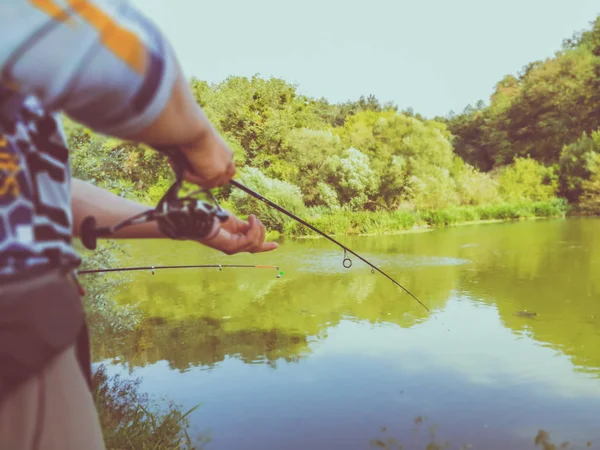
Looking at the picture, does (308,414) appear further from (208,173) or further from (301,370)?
(208,173)

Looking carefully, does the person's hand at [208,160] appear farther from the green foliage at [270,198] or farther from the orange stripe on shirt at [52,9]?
the green foliage at [270,198]

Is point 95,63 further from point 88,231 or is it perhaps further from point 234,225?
point 234,225

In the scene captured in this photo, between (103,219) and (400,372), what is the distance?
352 cm

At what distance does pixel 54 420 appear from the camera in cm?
47

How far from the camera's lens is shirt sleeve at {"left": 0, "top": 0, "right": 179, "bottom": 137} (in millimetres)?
395

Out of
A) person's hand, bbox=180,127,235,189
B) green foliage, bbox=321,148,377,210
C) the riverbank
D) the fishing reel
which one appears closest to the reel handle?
the fishing reel

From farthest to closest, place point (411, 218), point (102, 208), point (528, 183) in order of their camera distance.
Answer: point (528, 183)
point (411, 218)
point (102, 208)

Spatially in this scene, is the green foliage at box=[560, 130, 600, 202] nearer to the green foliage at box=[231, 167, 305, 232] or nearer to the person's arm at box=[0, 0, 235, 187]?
the green foliage at box=[231, 167, 305, 232]

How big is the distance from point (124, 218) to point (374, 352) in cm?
388

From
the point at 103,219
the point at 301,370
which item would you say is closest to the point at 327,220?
the point at 301,370

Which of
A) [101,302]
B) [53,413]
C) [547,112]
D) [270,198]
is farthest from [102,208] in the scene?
[547,112]

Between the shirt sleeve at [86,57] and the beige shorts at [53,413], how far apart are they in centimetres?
21

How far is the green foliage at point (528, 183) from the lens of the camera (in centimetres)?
1772

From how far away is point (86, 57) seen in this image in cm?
40
